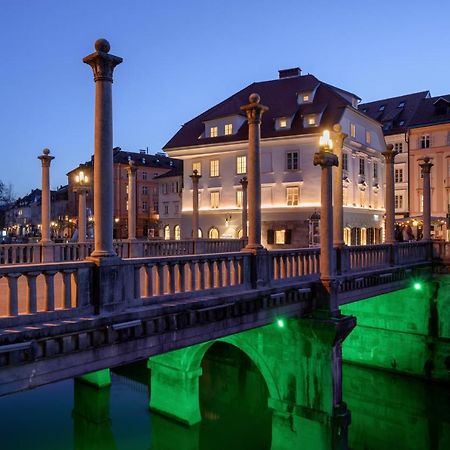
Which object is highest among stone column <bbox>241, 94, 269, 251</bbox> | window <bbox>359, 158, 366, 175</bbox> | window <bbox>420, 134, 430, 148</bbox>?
window <bbox>420, 134, 430, 148</bbox>

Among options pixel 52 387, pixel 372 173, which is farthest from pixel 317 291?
pixel 372 173

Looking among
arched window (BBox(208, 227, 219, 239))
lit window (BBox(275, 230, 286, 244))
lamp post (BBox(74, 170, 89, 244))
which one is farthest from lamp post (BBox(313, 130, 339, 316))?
arched window (BBox(208, 227, 219, 239))

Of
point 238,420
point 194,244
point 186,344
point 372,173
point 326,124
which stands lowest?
point 238,420

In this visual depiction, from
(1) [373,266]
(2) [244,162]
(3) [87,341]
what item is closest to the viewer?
(3) [87,341]

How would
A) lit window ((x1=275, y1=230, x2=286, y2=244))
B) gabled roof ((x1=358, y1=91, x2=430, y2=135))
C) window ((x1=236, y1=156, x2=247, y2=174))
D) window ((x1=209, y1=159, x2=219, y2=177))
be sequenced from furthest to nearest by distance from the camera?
gabled roof ((x1=358, y1=91, x2=430, y2=135)) → window ((x1=209, y1=159, x2=219, y2=177)) → window ((x1=236, y1=156, x2=247, y2=174)) → lit window ((x1=275, y1=230, x2=286, y2=244))

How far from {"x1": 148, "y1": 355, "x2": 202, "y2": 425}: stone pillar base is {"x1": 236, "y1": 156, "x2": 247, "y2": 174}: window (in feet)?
82.6

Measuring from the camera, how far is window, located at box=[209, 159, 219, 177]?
141 ft

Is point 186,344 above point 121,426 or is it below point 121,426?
above

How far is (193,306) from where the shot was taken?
29.1 ft

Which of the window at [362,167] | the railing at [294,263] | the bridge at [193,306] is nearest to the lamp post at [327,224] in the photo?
the bridge at [193,306]

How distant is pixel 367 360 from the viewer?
23656 mm

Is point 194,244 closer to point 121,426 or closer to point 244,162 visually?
point 121,426

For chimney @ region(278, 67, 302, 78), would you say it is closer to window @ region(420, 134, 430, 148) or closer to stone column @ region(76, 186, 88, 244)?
window @ region(420, 134, 430, 148)

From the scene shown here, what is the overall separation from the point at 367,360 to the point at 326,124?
19.8 meters
